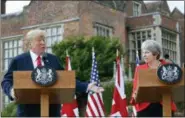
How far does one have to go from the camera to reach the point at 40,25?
27703 millimetres

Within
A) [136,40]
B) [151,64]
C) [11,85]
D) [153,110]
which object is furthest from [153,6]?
[11,85]

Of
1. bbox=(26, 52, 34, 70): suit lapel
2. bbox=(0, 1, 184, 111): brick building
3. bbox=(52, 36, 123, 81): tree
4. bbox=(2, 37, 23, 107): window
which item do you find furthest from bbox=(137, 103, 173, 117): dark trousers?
bbox=(2, 37, 23, 107): window

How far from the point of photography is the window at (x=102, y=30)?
27175mm

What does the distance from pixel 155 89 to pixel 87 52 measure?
728 inches

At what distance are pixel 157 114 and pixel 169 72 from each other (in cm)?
90

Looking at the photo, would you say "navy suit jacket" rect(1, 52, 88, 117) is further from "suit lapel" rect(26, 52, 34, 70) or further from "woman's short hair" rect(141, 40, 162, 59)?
"woman's short hair" rect(141, 40, 162, 59)

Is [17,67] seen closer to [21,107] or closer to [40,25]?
[21,107]

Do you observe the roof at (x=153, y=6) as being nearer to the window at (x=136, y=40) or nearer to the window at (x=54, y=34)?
the window at (x=136, y=40)

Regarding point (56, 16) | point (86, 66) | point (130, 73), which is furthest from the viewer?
point (56, 16)

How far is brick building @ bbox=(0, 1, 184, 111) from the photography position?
87.2ft

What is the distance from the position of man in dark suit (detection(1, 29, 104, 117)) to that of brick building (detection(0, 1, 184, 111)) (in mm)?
20996

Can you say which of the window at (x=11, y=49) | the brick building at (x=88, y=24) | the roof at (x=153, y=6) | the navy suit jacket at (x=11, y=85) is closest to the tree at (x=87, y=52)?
the brick building at (x=88, y=24)

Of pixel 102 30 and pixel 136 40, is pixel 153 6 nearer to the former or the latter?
pixel 136 40

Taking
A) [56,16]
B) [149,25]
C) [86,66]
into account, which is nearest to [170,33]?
[149,25]
